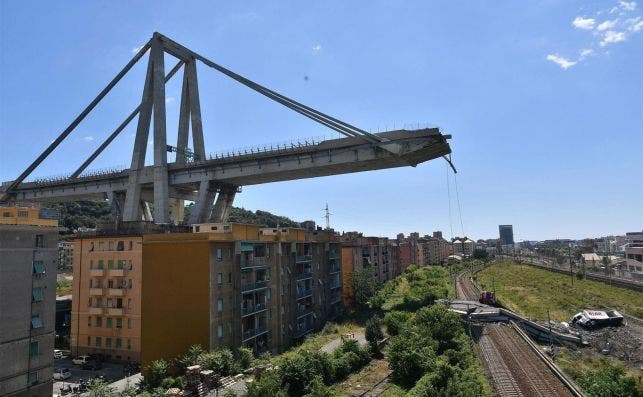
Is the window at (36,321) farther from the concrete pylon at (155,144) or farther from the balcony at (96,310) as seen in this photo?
the concrete pylon at (155,144)

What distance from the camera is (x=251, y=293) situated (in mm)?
36438

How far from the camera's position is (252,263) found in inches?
1433

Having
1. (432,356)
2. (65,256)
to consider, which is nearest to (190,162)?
(432,356)

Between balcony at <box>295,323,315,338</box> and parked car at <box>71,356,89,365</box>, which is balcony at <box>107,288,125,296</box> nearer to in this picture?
parked car at <box>71,356,89,365</box>

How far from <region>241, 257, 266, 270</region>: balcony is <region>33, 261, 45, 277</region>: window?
1374 centimetres

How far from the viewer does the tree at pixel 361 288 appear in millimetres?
59500

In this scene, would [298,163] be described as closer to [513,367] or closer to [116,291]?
[116,291]

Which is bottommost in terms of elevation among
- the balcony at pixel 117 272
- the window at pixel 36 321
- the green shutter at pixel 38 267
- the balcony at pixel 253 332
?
the balcony at pixel 253 332

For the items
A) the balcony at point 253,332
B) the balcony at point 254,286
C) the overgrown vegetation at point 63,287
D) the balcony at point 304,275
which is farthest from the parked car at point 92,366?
the overgrown vegetation at point 63,287

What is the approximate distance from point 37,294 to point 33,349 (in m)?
2.92

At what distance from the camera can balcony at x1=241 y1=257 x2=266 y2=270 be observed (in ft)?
116

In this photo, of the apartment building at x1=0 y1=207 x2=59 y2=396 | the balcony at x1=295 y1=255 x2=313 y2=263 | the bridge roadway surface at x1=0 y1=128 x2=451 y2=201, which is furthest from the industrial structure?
the apartment building at x1=0 y1=207 x2=59 y2=396

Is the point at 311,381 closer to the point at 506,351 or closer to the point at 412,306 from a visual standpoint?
the point at 506,351

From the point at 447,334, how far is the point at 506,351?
4.29m
